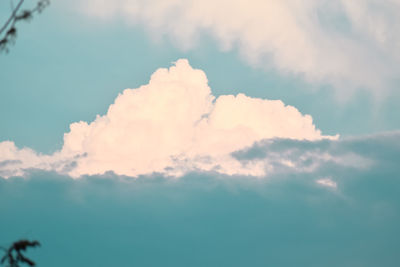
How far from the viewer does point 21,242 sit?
21.3 meters

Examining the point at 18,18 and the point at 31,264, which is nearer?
the point at 31,264

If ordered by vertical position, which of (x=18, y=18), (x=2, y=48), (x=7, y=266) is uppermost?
(x=18, y=18)

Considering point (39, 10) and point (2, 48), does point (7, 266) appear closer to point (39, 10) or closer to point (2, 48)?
point (2, 48)

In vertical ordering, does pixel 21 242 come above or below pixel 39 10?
below

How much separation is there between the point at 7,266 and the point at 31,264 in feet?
6.15

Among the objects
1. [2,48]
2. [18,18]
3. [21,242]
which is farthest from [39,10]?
[21,242]

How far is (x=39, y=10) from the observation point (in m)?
22.9

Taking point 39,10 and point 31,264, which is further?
point 39,10

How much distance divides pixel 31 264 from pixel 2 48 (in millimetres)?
10902

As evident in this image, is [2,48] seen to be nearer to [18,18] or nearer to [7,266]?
[18,18]

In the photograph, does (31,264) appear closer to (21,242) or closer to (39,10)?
(21,242)

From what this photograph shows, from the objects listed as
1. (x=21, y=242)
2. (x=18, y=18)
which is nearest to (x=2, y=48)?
(x=18, y=18)

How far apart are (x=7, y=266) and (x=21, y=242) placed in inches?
61.2

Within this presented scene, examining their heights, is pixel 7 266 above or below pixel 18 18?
below
